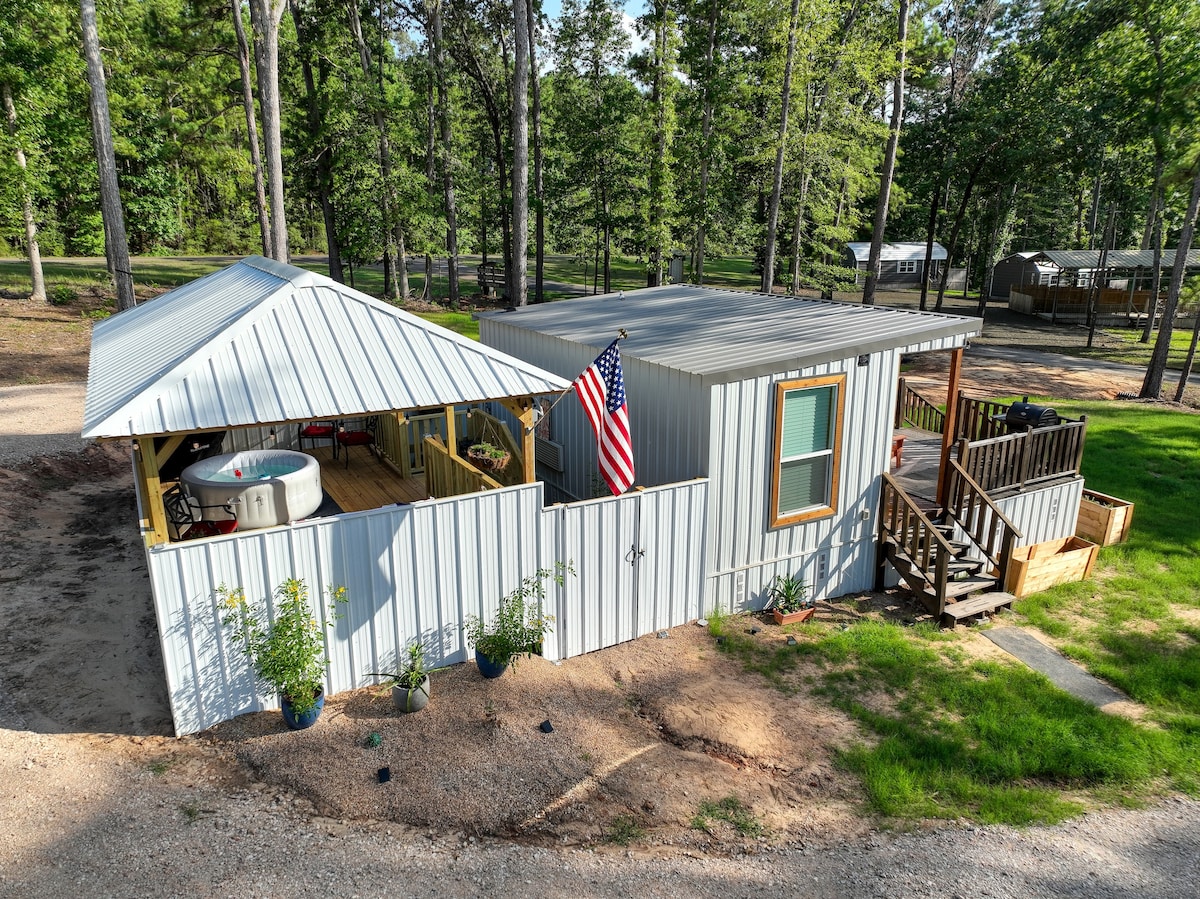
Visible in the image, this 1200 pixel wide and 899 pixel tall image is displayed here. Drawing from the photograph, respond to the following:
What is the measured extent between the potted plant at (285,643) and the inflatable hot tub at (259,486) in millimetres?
1092

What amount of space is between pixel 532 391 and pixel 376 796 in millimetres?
3722

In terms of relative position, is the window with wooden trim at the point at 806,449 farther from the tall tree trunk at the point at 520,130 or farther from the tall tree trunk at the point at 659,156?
the tall tree trunk at the point at 659,156

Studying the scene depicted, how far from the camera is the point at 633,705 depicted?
23.8 feet

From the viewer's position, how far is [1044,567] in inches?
406

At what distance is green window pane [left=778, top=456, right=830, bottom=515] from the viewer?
355 inches

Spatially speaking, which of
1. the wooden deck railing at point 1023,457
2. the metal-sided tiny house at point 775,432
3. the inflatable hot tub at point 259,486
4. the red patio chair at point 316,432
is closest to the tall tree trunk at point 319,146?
the red patio chair at point 316,432

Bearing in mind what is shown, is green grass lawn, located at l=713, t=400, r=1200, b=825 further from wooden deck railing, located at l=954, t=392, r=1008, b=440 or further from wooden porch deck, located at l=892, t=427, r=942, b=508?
wooden deck railing, located at l=954, t=392, r=1008, b=440

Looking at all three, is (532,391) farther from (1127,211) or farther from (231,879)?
(1127,211)

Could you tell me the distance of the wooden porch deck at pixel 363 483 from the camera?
9203mm

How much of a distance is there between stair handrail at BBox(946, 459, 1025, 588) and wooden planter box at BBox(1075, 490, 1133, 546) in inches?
112

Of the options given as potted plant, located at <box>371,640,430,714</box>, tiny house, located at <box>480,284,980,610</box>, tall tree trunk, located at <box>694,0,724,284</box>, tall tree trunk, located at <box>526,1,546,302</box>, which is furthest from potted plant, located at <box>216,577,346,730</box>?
tall tree trunk, located at <box>694,0,724,284</box>

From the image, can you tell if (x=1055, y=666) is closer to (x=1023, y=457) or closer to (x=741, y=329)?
(x=1023, y=457)

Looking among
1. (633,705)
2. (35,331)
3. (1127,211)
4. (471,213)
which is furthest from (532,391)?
(1127,211)

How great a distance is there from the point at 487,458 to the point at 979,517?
20.9 ft
